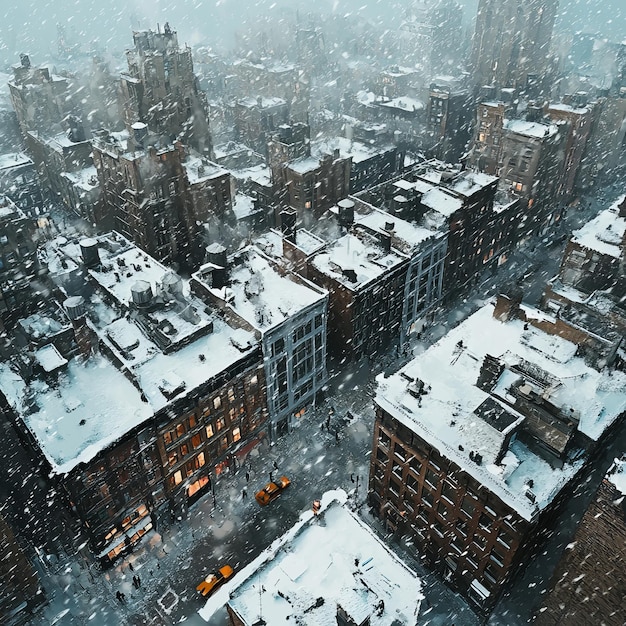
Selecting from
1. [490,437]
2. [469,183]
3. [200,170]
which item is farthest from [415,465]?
[200,170]

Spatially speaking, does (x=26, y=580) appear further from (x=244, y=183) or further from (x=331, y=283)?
(x=244, y=183)

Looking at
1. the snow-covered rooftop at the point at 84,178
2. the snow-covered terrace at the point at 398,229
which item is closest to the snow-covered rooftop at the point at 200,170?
the snow-covered rooftop at the point at 84,178

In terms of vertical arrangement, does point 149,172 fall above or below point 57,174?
above

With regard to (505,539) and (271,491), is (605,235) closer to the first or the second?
(505,539)

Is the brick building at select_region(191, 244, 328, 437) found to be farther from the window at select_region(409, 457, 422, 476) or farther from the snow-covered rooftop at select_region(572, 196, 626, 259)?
the snow-covered rooftop at select_region(572, 196, 626, 259)

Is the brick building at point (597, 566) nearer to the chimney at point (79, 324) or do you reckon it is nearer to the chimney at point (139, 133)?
the chimney at point (79, 324)

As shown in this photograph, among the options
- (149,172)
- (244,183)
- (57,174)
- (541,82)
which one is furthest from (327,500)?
(541,82)

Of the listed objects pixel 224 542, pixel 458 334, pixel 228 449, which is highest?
pixel 458 334
